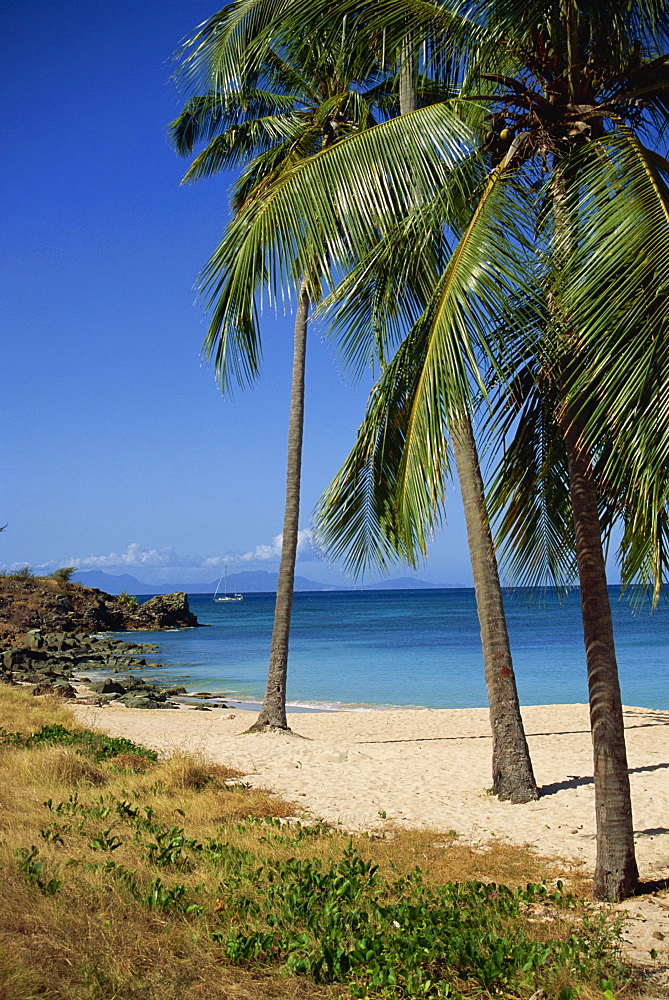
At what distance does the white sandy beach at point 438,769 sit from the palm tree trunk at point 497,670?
293mm

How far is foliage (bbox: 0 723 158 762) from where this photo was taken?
9.84m

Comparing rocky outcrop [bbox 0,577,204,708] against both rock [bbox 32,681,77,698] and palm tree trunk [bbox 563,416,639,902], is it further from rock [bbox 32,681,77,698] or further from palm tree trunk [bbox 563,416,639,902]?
palm tree trunk [bbox 563,416,639,902]

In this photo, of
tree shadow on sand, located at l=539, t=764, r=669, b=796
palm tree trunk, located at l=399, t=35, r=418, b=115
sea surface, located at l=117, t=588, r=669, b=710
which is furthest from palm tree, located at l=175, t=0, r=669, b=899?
tree shadow on sand, located at l=539, t=764, r=669, b=796

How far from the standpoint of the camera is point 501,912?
4.63m

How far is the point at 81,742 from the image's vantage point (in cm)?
1033

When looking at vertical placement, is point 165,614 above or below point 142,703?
below

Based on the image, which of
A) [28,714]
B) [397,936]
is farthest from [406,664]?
[397,936]

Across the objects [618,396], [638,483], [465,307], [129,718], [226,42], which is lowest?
[129,718]

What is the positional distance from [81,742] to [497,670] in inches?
215

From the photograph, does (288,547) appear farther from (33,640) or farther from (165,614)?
(165,614)

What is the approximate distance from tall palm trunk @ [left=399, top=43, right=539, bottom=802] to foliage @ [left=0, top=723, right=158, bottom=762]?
13.9 feet

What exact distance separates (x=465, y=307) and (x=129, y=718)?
14152 mm

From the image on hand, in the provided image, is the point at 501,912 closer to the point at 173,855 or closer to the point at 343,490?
the point at 173,855

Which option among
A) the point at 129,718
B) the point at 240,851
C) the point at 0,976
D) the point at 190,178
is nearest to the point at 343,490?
the point at 240,851
